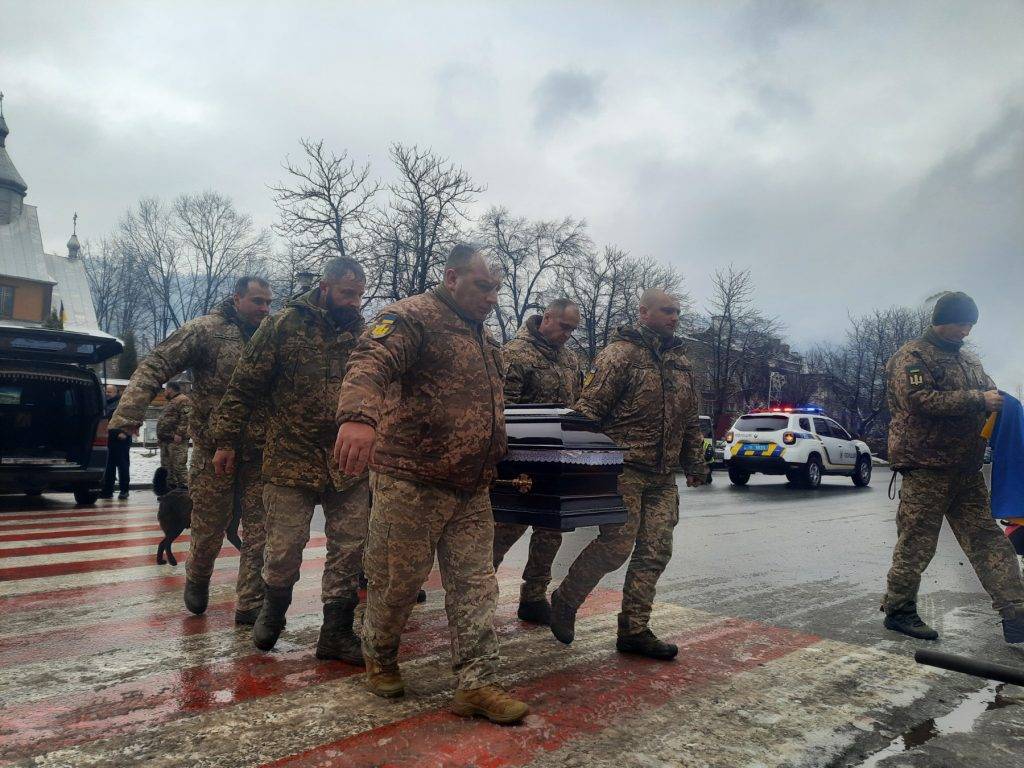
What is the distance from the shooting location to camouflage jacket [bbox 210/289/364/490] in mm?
4387

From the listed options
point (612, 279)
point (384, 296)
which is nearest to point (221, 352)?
point (384, 296)

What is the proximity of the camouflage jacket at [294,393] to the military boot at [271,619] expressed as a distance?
0.60m

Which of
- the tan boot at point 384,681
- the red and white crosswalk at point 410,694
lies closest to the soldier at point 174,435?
the red and white crosswalk at point 410,694

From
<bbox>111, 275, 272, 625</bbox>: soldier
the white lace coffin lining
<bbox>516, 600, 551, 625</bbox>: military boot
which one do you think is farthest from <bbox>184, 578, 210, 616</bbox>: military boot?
the white lace coffin lining

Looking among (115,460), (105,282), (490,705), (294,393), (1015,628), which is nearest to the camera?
(490,705)

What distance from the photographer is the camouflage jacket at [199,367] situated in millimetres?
5027

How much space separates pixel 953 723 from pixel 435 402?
2.69m

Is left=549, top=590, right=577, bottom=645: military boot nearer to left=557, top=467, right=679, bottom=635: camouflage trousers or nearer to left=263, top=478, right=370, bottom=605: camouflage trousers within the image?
left=557, top=467, right=679, bottom=635: camouflage trousers

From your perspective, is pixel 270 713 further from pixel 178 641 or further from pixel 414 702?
pixel 178 641

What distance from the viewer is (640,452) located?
461 centimetres

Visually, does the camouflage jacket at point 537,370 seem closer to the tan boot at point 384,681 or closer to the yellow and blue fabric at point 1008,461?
the tan boot at point 384,681

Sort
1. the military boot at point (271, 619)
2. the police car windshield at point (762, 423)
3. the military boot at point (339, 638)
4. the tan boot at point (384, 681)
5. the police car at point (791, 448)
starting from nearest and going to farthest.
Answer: the tan boot at point (384, 681)
the military boot at point (339, 638)
the military boot at point (271, 619)
the police car at point (791, 448)
the police car windshield at point (762, 423)

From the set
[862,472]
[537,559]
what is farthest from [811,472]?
[537,559]

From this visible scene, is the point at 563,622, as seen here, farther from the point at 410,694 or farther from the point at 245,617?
the point at 245,617
